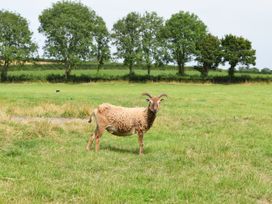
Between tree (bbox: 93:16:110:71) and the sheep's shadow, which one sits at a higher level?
tree (bbox: 93:16:110:71)

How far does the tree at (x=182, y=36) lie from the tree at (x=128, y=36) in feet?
23.6

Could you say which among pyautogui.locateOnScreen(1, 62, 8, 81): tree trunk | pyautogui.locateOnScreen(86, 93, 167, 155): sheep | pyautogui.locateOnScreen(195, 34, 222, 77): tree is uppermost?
pyautogui.locateOnScreen(195, 34, 222, 77): tree

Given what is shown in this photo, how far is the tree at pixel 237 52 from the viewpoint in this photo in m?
93.3

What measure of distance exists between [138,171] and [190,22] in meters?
92.5

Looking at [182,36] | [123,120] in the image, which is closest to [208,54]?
[182,36]

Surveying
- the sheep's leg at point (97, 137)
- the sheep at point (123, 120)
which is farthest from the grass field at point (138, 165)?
the sheep at point (123, 120)

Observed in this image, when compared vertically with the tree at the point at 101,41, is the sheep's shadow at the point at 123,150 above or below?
below

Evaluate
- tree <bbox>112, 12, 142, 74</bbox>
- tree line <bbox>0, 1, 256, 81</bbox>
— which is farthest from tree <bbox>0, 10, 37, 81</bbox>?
tree <bbox>112, 12, 142, 74</bbox>

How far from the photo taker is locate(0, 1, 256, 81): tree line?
91.0 metres

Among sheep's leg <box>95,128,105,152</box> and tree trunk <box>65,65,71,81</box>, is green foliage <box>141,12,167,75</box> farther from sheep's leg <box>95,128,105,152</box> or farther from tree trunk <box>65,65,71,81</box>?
sheep's leg <box>95,128,105,152</box>

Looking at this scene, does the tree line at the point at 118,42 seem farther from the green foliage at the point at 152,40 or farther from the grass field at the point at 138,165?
the grass field at the point at 138,165

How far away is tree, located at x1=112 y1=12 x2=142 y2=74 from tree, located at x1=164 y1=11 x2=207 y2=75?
23.6 feet

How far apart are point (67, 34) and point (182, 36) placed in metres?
25.0

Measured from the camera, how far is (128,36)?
316 ft
